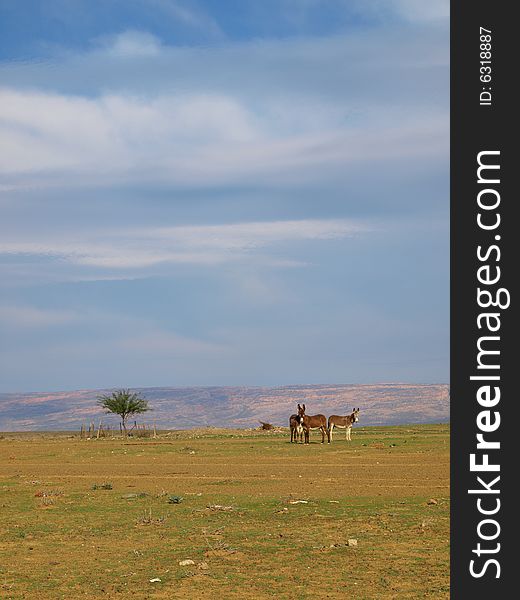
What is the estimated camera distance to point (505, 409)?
8.80 metres

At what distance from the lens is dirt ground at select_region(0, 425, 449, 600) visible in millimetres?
13594

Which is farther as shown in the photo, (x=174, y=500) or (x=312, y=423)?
(x=312, y=423)

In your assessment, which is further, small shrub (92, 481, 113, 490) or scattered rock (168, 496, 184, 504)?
small shrub (92, 481, 113, 490)

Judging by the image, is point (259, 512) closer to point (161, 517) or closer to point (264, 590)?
point (161, 517)

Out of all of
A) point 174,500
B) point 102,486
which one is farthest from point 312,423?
point 174,500

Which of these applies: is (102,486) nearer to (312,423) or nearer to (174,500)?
(174,500)

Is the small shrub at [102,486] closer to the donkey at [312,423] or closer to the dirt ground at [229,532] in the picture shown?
the dirt ground at [229,532]

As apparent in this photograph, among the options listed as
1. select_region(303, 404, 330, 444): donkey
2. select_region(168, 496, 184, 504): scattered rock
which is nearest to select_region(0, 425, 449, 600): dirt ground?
select_region(168, 496, 184, 504): scattered rock

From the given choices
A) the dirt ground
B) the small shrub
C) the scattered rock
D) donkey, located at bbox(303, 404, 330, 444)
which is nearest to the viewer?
the dirt ground

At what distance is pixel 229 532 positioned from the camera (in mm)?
17922

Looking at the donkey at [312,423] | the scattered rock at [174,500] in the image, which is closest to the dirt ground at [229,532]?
the scattered rock at [174,500]

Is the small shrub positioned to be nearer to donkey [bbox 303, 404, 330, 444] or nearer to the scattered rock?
the scattered rock

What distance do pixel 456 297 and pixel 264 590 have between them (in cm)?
645

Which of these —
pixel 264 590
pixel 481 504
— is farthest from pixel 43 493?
pixel 481 504
